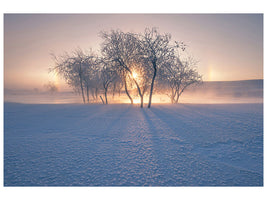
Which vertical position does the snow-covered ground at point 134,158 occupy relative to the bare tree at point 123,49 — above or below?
below

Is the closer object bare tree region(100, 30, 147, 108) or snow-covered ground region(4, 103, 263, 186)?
snow-covered ground region(4, 103, 263, 186)

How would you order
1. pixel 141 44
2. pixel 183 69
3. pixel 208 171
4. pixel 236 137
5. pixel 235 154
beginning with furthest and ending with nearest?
pixel 183 69
pixel 141 44
pixel 236 137
pixel 235 154
pixel 208 171

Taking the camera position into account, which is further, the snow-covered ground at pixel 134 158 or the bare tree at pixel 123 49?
the bare tree at pixel 123 49

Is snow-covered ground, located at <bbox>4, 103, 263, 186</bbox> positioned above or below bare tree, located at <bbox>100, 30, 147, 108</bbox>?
below

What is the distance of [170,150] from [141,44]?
10801mm

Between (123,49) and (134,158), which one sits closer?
(134,158)

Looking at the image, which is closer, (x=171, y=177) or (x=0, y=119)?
(x=171, y=177)

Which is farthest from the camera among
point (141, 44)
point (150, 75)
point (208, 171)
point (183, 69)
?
point (183, 69)

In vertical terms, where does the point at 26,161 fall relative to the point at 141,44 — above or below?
below

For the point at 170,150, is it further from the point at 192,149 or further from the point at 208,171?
the point at 208,171

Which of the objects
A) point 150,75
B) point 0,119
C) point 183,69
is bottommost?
point 0,119

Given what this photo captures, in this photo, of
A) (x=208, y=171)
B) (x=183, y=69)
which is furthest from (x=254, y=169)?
(x=183, y=69)

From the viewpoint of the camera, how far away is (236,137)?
5.02 meters

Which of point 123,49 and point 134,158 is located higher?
point 123,49
